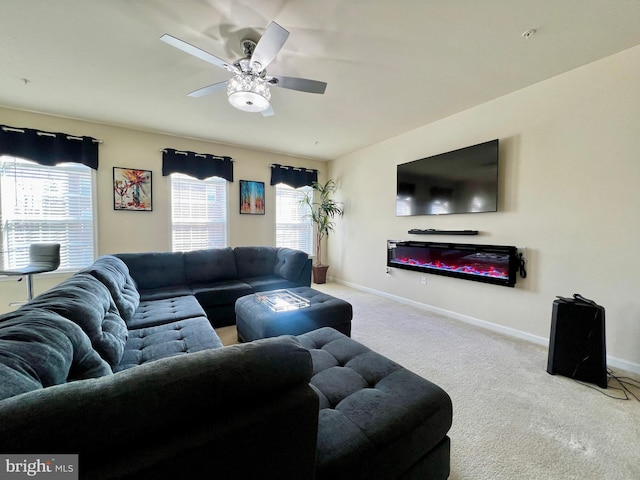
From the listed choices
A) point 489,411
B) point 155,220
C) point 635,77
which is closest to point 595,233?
point 635,77

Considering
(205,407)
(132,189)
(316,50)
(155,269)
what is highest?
(316,50)

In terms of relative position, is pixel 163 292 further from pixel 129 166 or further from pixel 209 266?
pixel 129 166

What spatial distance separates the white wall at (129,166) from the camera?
3.31 meters

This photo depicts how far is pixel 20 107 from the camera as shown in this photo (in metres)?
3.17

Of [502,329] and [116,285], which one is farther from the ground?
[116,285]

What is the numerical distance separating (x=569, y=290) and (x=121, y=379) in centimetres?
334

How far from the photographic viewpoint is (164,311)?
2.30 metres

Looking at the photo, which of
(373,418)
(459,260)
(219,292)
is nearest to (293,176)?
(219,292)

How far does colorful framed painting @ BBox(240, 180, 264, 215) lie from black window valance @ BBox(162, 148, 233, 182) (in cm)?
30

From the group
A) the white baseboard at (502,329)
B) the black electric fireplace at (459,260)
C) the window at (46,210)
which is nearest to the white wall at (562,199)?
the white baseboard at (502,329)

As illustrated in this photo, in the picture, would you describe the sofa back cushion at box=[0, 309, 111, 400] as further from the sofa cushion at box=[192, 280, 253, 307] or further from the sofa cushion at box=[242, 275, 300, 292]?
the sofa cushion at box=[242, 275, 300, 292]

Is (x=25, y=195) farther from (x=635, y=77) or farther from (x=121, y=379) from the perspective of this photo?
(x=635, y=77)

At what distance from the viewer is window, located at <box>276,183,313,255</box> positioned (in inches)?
206

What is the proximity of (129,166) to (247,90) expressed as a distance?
2.91 m
